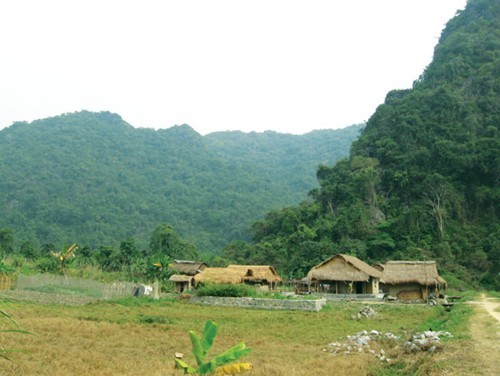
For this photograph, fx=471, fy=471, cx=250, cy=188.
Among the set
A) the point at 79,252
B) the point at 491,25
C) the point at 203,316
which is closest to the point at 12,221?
the point at 79,252

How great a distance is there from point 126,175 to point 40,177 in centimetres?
1647

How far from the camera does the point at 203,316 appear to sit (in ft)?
73.2

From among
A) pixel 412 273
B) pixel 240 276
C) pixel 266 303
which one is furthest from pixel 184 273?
pixel 412 273

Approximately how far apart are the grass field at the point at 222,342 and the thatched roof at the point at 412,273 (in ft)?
32.6

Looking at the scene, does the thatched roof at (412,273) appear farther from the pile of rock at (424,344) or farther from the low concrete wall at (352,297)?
the pile of rock at (424,344)

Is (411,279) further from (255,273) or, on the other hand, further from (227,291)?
(255,273)

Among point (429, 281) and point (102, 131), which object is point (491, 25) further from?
point (102, 131)

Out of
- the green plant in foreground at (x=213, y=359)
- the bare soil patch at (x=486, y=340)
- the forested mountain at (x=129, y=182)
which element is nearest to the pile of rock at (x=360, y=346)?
the bare soil patch at (x=486, y=340)

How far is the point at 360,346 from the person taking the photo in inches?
496

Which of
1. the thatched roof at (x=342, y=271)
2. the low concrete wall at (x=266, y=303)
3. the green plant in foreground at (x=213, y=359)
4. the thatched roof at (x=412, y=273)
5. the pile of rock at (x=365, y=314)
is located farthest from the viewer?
the thatched roof at (x=342, y=271)

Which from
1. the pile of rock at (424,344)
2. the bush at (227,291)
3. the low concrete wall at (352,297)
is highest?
the pile of rock at (424,344)

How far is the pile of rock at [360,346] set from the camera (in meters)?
11.9

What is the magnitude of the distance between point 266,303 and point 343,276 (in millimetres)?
11518

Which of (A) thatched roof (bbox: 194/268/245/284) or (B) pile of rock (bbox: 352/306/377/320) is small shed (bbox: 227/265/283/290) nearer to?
(A) thatched roof (bbox: 194/268/245/284)
